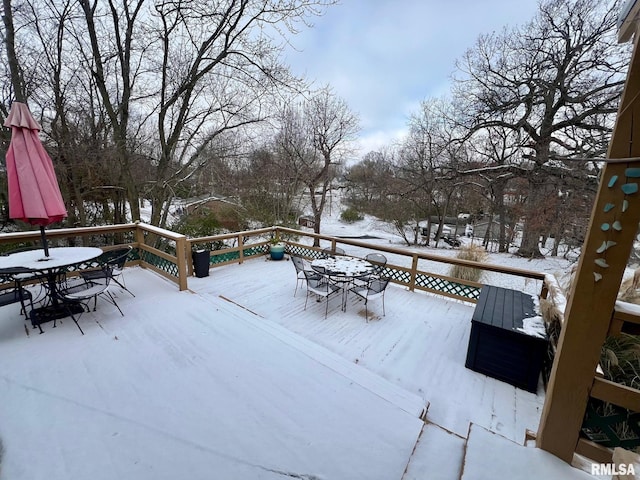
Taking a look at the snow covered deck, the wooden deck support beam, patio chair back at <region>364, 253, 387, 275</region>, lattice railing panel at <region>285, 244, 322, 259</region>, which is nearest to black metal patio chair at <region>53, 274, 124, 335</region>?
the snow covered deck

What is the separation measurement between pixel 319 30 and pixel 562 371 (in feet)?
24.7

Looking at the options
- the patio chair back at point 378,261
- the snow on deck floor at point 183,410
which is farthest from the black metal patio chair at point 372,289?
the snow on deck floor at point 183,410

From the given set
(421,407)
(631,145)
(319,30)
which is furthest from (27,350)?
(319,30)

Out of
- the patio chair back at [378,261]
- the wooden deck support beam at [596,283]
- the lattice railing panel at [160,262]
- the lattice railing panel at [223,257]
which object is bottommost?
the lattice railing panel at [223,257]

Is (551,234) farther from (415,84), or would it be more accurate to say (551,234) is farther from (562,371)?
(562,371)

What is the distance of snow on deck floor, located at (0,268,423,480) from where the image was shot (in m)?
1.58

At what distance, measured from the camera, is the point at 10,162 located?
2.69 m

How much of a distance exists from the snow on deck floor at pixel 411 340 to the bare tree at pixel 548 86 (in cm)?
837

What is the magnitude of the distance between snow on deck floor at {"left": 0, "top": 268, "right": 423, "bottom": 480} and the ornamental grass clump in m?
5.34

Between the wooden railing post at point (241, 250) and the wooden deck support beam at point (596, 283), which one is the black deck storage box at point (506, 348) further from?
the wooden railing post at point (241, 250)

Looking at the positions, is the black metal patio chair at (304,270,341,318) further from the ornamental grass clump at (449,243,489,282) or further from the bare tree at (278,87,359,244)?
the bare tree at (278,87,359,244)

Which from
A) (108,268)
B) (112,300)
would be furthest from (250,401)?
(108,268)

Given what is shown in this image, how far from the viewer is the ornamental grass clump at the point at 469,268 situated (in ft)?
22.4

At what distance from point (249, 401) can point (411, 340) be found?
83.0 inches
